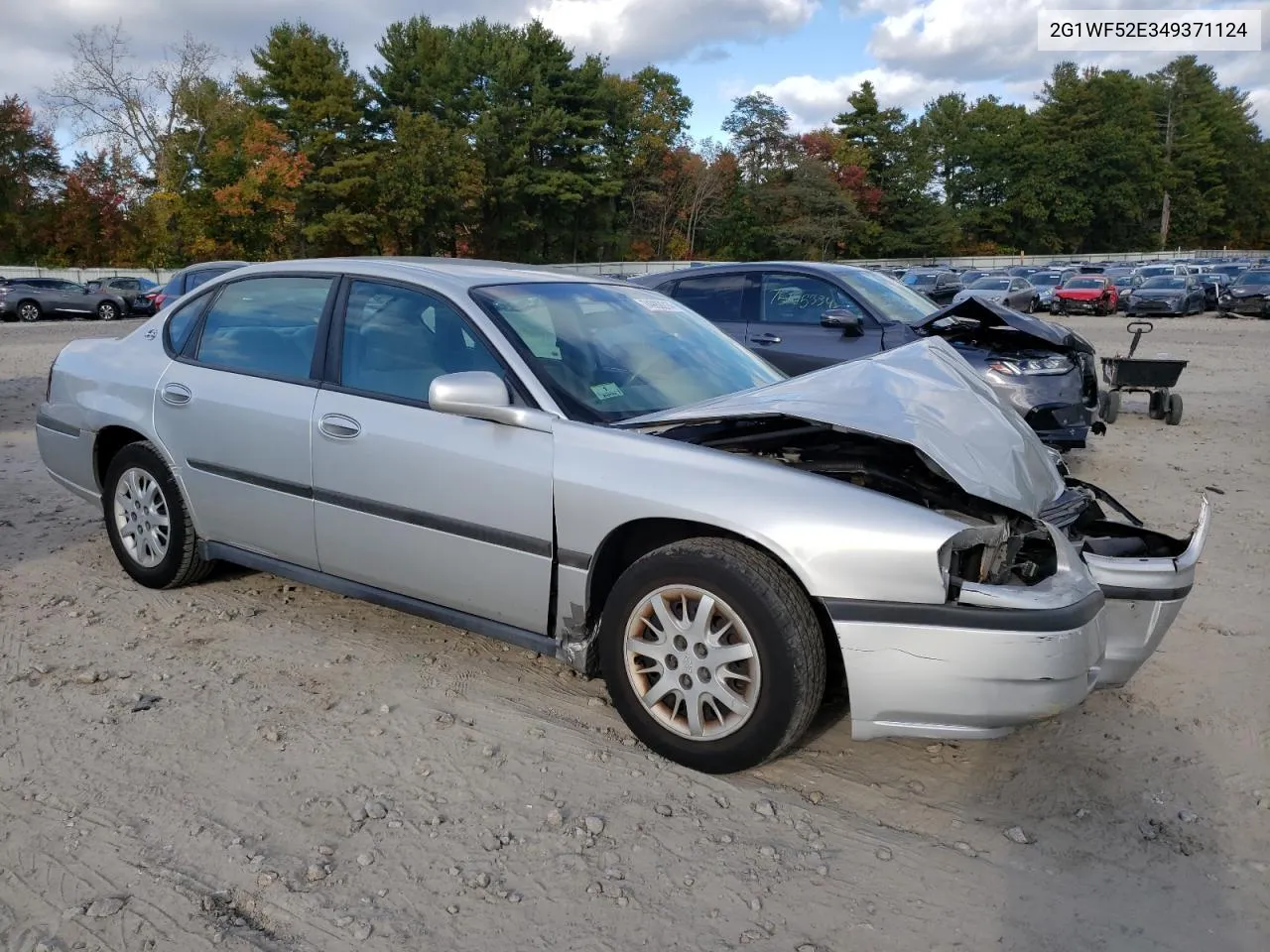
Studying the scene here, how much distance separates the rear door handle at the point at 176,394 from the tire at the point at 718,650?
7.69 feet

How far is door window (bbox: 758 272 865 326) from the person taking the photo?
848 cm

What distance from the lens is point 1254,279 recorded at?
101 feet

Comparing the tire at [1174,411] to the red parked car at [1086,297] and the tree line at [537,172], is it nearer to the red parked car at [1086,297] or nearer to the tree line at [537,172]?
the red parked car at [1086,297]

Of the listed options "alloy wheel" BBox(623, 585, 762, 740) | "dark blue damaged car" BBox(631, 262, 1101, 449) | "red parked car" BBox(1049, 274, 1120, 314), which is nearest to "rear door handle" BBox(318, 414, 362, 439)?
"alloy wheel" BBox(623, 585, 762, 740)

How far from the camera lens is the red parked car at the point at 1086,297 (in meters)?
32.4

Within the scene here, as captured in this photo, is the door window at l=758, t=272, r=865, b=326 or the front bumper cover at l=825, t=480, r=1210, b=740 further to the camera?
the door window at l=758, t=272, r=865, b=326

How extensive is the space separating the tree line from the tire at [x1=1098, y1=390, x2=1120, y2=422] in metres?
43.3

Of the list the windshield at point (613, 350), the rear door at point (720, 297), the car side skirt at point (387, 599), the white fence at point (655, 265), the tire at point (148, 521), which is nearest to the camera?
the car side skirt at point (387, 599)

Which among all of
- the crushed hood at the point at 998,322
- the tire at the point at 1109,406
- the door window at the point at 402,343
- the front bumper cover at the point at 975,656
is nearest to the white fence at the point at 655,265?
the tire at the point at 1109,406

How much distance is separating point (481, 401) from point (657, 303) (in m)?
1.37

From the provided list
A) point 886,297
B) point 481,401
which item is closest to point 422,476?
point 481,401

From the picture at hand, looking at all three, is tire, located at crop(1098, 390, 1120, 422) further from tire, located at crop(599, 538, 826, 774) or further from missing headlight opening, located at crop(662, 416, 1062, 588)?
tire, located at crop(599, 538, 826, 774)

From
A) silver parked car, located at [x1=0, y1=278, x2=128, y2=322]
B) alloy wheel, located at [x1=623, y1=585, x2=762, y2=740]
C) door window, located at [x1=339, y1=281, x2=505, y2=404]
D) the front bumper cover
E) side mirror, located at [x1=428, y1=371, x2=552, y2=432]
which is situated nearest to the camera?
the front bumper cover

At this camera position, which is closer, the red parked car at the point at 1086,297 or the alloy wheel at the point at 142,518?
the alloy wheel at the point at 142,518
